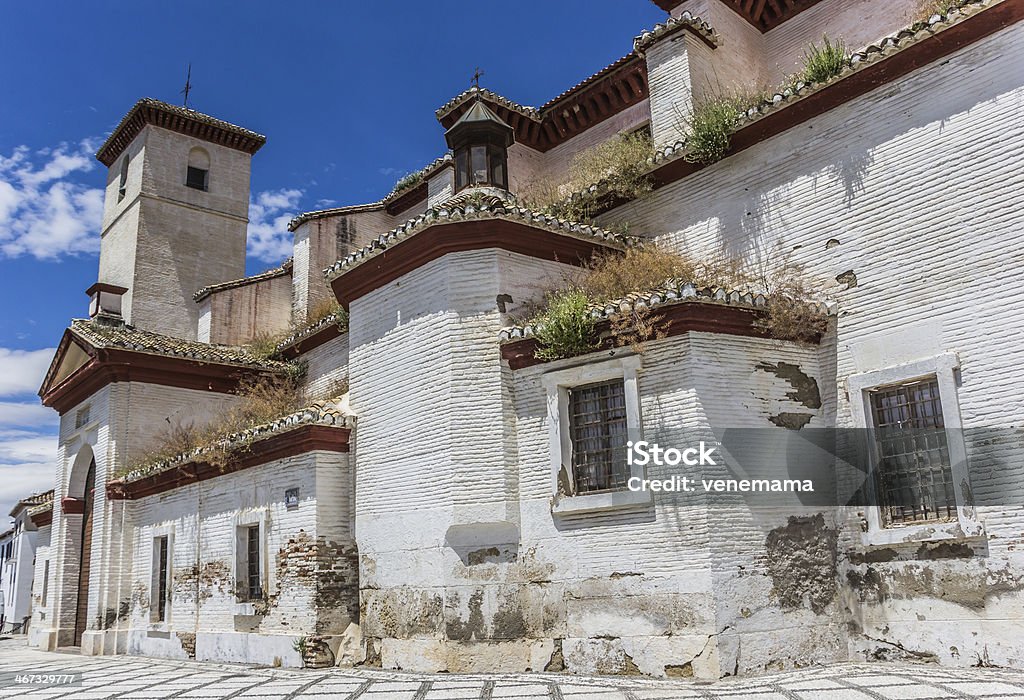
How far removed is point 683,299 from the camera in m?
8.10

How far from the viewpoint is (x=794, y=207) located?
9508mm

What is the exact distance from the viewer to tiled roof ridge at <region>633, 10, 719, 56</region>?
11641 mm

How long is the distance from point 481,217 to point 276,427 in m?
4.06

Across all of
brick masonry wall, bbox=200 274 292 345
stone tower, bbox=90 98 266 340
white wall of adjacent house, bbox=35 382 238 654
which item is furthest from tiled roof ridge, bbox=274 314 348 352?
stone tower, bbox=90 98 266 340

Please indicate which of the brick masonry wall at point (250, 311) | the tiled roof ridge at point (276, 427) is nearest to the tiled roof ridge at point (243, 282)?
the brick masonry wall at point (250, 311)

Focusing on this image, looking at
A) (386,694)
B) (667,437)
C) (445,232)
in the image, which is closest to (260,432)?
(445,232)

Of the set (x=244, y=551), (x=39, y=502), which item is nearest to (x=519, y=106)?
(x=244, y=551)

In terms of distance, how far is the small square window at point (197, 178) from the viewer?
885 inches

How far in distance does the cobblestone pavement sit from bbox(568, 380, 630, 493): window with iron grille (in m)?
1.93

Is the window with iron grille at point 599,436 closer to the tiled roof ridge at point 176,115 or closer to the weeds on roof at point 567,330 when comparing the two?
the weeds on roof at point 567,330

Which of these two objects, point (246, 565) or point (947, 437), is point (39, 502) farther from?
point (947, 437)

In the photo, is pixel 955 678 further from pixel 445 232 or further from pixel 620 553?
pixel 445 232

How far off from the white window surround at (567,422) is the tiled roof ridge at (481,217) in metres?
2.01

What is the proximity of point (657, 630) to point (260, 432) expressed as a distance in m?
6.24
